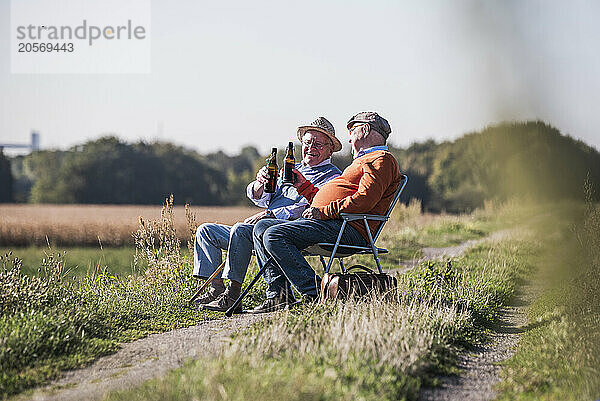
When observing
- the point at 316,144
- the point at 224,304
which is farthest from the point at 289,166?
the point at 224,304

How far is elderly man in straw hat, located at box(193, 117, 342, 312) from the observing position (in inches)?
198

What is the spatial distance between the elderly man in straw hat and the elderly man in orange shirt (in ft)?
0.55

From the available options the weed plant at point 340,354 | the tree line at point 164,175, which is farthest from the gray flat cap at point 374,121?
the tree line at point 164,175

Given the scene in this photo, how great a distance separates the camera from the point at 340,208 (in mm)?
4727

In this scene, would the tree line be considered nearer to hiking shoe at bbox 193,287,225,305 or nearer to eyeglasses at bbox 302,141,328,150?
eyeglasses at bbox 302,141,328,150

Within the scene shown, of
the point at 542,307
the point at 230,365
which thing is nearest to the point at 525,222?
the point at 542,307

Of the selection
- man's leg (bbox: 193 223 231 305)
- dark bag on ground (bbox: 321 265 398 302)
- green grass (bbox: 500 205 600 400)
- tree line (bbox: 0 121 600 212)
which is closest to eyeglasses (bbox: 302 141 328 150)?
man's leg (bbox: 193 223 231 305)

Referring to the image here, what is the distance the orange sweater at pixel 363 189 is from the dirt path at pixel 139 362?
38.1 inches

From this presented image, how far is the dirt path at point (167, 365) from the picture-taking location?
3.29m

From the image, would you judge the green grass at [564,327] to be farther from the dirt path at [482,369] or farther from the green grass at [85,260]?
the green grass at [85,260]

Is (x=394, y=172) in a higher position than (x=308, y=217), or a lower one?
higher

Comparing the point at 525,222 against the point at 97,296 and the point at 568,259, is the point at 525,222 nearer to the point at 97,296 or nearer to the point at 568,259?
the point at 568,259

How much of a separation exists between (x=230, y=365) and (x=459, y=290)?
2.97 metres

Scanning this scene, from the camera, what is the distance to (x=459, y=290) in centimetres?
563
